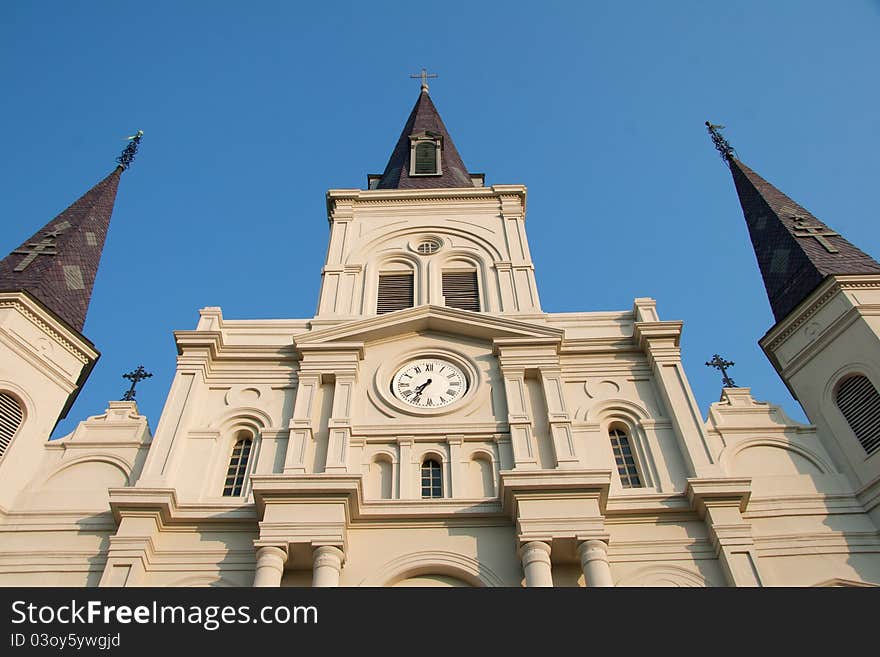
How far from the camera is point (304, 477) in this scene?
1564 centimetres

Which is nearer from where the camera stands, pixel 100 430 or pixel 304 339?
pixel 100 430

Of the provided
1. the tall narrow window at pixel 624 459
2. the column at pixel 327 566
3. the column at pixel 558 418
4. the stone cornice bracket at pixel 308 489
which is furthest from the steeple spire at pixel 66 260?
the tall narrow window at pixel 624 459

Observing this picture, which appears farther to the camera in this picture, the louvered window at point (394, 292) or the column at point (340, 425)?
the louvered window at point (394, 292)

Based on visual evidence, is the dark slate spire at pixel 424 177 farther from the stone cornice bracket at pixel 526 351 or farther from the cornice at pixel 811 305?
the cornice at pixel 811 305

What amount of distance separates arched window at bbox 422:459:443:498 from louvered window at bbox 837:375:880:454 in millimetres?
8422

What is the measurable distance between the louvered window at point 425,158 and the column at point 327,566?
1860 cm

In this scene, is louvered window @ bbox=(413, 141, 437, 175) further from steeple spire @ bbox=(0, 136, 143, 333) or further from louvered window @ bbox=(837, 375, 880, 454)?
louvered window @ bbox=(837, 375, 880, 454)

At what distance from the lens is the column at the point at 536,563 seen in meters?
14.3

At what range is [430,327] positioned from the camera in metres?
20.8

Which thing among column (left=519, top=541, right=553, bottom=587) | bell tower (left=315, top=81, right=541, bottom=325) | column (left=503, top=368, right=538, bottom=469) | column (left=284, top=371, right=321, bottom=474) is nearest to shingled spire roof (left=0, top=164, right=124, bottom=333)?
column (left=284, top=371, right=321, bottom=474)

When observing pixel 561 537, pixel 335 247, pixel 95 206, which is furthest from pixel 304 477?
pixel 95 206

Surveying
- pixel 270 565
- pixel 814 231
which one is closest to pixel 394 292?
pixel 270 565

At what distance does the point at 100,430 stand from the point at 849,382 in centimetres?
1592

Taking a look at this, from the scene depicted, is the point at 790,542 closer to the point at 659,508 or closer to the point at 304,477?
→ the point at 659,508
